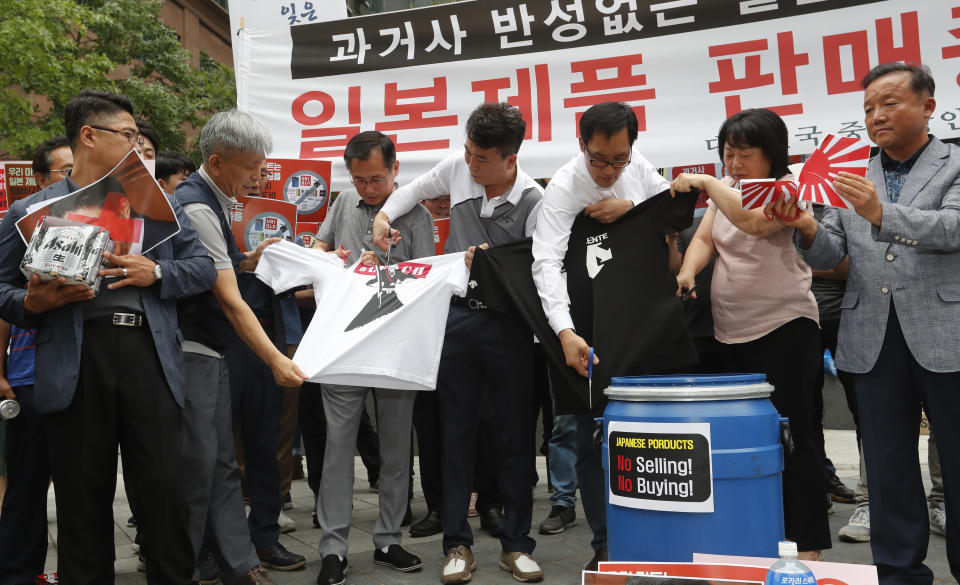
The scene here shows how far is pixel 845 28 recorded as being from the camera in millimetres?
4715

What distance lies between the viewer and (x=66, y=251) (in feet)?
Result: 8.34

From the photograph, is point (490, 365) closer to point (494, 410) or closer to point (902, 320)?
point (494, 410)

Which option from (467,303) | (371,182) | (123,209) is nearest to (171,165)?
(371,182)

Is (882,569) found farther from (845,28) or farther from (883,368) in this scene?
(845,28)

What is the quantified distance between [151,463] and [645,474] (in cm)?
173

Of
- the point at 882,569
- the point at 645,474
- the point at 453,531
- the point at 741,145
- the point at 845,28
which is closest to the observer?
the point at 645,474

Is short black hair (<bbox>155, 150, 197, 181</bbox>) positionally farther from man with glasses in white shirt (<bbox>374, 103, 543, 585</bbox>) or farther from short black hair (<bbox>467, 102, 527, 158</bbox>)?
short black hair (<bbox>467, 102, 527, 158</bbox>)

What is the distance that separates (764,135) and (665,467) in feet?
4.96

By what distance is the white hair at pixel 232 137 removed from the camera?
3436mm

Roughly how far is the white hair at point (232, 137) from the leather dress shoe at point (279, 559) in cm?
191

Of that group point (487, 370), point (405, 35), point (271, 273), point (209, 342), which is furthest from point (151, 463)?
point (405, 35)

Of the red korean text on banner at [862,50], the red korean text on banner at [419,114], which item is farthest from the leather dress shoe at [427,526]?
the red korean text on banner at [862,50]

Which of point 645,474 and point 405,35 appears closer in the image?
point 645,474

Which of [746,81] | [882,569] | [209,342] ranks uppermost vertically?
[746,81]
